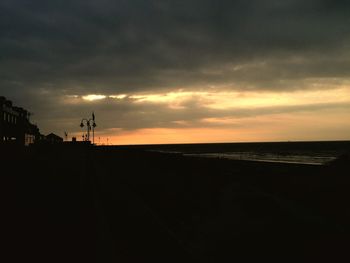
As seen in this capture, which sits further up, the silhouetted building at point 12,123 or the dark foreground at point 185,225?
the silhouetted building at point 12,123

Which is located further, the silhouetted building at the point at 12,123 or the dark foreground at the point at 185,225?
the silhouetted building at the point at 12,123

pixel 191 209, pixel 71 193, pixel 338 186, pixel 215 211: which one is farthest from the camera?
pixel 71 193

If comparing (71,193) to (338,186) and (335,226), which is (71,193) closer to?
(338,186)

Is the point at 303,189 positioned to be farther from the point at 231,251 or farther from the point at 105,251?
the point at 105,251

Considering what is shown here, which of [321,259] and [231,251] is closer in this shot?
[321,259]

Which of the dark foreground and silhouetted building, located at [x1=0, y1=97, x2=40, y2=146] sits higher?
silhouetted building, located at [x1=0, y1=97, x2=40, y2=146]

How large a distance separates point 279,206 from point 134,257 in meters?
5.00

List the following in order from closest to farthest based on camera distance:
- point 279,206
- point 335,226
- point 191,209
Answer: point 335,226 → point 279,206 → point 191,209

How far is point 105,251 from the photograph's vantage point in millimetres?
9219

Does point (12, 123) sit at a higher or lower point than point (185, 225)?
higher

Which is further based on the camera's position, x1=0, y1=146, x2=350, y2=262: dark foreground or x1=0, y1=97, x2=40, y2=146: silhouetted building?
x1=0, y1=97, x2=40, y2=146: silhouetted building

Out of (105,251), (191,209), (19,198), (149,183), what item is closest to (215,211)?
(191,209)

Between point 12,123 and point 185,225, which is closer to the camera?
point 185,225

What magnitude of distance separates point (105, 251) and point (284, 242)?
13.1ft
